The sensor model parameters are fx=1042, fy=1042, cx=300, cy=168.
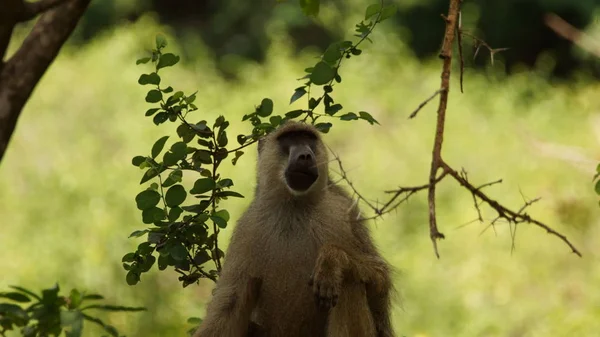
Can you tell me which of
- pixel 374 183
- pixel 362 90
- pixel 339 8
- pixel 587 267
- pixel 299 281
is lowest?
pixel 299 281

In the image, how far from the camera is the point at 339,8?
17469mm

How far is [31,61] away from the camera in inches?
171

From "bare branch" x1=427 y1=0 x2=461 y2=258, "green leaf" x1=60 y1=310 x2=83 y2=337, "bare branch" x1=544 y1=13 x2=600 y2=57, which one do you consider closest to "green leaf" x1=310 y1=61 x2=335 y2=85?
"bare branch" x1=427 y1=0 x2=461 y2=258

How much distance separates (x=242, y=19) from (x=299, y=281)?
14.2m

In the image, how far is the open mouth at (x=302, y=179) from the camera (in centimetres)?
516

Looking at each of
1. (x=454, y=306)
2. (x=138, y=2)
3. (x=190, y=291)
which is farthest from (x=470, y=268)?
(x=138, y=2)

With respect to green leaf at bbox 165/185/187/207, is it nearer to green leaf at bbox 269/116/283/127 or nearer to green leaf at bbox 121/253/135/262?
green leaf at bbox 121/253/135/262

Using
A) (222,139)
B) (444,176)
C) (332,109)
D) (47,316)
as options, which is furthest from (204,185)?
(444,176)

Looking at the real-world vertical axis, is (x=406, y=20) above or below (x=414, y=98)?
above

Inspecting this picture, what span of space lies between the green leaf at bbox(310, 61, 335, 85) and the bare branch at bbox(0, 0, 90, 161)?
39.2 inches

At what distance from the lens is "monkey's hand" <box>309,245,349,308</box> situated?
15.1 ft

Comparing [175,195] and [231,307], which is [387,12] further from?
[231,307]

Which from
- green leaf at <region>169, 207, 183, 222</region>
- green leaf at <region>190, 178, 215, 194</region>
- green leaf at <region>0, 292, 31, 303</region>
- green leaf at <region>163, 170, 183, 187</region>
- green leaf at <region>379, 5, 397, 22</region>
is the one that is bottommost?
green leaf at <region>0, 292, 31, 303</region>

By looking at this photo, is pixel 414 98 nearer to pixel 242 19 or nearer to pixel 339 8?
pixel 339 8
